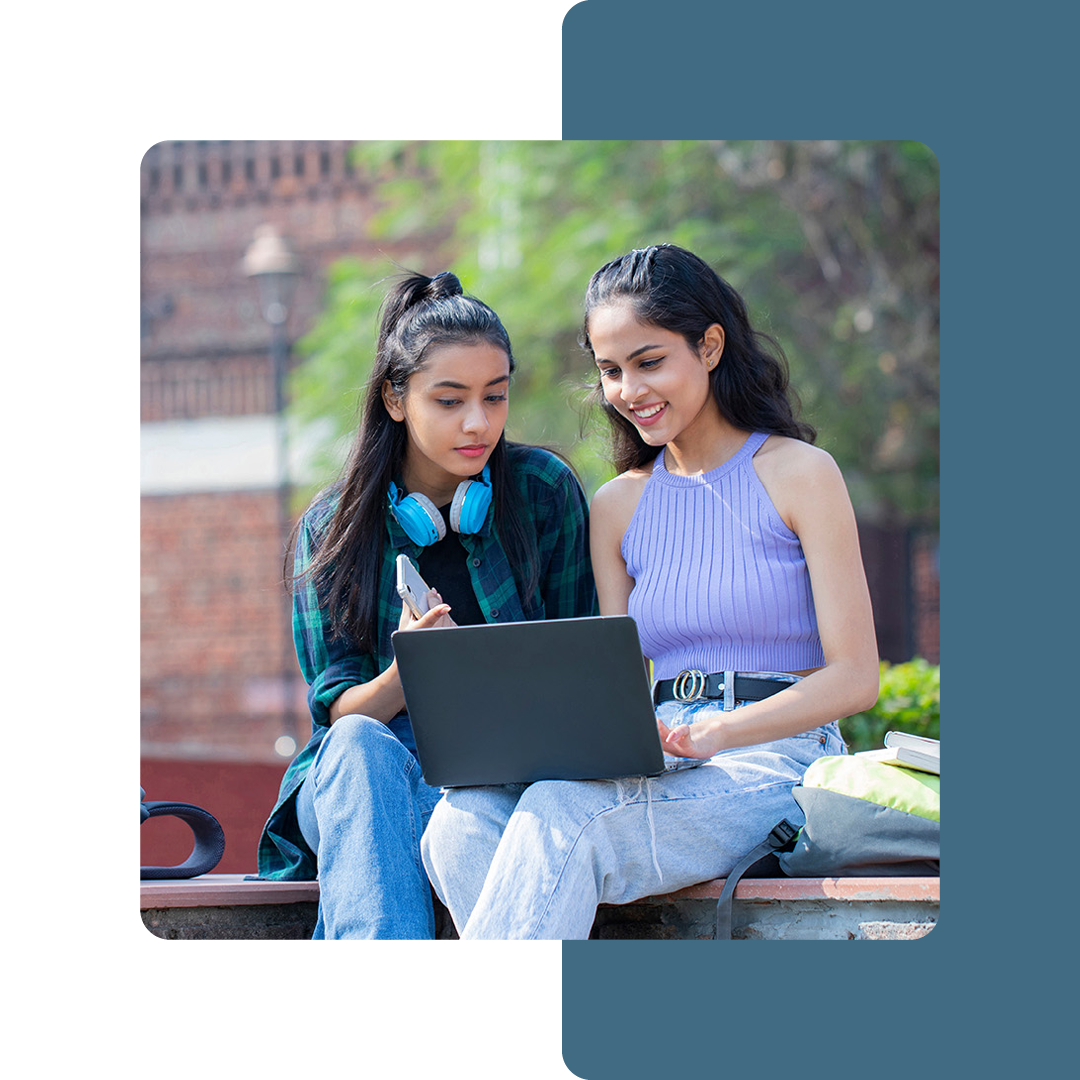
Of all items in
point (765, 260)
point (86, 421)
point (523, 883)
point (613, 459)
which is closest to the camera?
point (523, 883)

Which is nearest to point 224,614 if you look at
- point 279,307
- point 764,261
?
point 279,307

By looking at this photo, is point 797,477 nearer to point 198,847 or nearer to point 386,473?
point 386,473

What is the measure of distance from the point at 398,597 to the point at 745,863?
3.13 feet

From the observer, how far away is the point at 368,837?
2.75 meters

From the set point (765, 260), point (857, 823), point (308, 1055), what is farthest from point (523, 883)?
point (765, 260)

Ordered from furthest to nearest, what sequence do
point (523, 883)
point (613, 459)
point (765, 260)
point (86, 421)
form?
point (765, 260), point (613, 459), point (86, 421), point (523, 883)

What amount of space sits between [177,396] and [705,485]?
7339 mm

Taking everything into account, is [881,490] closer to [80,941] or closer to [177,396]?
[177,396]

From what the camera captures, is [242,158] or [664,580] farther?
[242,158]

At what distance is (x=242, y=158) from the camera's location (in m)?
9.56

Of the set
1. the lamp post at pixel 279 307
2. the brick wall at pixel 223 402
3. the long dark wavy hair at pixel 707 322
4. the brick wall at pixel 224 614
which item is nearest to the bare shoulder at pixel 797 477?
the long dark wavy hair at pixel 707 322

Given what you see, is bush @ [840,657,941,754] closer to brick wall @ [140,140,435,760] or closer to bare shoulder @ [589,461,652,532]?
bare shoulder @ [589,461,652,532]

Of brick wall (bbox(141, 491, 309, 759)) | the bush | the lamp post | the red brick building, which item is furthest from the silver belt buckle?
brick wall (bbox(141, 491, 309, 759))

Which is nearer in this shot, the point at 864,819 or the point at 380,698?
the point at 864,819
